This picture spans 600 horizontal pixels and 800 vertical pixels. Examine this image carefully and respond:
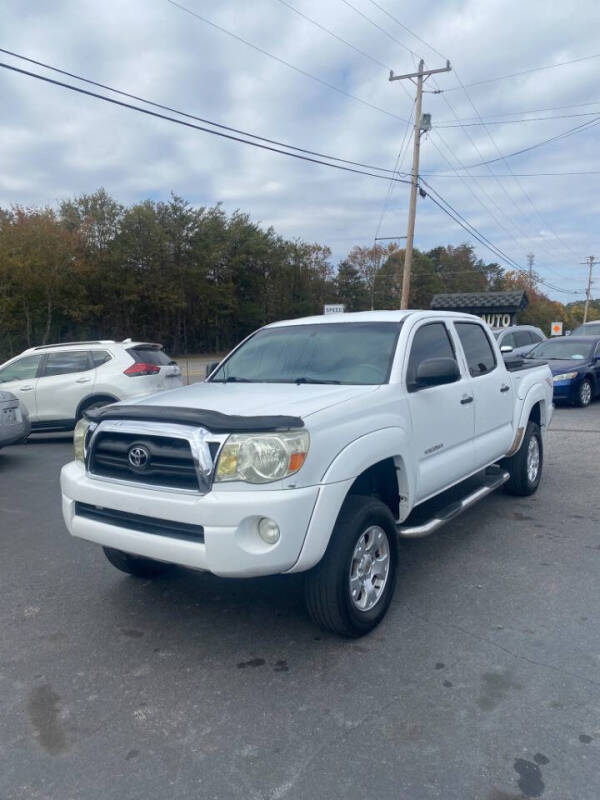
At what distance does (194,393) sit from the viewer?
4.44 meters

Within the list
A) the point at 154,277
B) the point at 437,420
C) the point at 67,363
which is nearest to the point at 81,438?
the point at 437,420

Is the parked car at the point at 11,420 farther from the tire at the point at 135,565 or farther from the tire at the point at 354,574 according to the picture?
the tire at the point at 354,574

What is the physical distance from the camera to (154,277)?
3759 cm

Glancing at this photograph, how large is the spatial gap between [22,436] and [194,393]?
5.72m

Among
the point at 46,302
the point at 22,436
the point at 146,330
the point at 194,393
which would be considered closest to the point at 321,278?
the point at 146,330

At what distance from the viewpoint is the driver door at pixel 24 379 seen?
10938mm

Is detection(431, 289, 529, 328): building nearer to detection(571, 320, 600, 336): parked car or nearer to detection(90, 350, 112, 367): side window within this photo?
detection(571, 320, 600, 336): parked car

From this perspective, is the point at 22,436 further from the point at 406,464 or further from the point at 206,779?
the point at 206,779

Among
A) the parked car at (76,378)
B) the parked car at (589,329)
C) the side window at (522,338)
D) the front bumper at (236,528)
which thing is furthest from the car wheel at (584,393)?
the front bumper at (236,528)

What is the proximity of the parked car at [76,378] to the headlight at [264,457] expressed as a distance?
7557mm

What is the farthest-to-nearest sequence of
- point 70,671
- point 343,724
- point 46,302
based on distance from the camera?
1. point 46,302
2. point 70,671
3. point 343,724

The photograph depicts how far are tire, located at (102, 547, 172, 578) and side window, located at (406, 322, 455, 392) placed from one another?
2.17 meters

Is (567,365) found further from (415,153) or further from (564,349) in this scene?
(415,153)

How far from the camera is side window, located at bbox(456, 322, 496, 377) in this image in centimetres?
562
